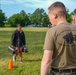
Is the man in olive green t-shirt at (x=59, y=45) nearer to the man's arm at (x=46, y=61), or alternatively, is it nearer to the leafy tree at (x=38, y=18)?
the man's arm at (x=46, y=61)

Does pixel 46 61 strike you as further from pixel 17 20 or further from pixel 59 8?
pixel 17 20

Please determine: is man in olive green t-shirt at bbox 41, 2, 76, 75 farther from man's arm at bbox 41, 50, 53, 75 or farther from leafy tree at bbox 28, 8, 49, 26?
leafy tree at bbox 28, 8, 49, 26

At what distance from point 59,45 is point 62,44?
0.14ft

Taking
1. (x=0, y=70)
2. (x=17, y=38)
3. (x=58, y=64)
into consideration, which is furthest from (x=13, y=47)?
(x=58, y=64)

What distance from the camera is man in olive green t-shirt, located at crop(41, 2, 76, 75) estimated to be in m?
3.76

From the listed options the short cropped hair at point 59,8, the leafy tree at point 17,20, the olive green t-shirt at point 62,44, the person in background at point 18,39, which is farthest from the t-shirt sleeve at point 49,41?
the leafy tree at point 17,20

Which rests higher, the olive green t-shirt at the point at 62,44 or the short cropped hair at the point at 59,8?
the short cropped hair at the point at 59,8

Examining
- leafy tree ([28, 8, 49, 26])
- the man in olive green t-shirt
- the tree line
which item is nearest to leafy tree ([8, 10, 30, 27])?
the tree line

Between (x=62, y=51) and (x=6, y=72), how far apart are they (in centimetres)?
642

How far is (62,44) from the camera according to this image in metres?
3.80

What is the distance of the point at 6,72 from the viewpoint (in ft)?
32.8

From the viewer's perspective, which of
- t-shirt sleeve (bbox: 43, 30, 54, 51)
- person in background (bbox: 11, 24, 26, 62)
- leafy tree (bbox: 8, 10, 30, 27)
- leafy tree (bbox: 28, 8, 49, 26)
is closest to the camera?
t-shirt sleeve (bbox: 43, 30, 54, 51)

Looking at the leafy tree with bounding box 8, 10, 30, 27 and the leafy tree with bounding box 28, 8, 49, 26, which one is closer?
the leafy tree with bounding box 8, 10, 30, 27

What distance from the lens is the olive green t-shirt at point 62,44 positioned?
376 centimetres
